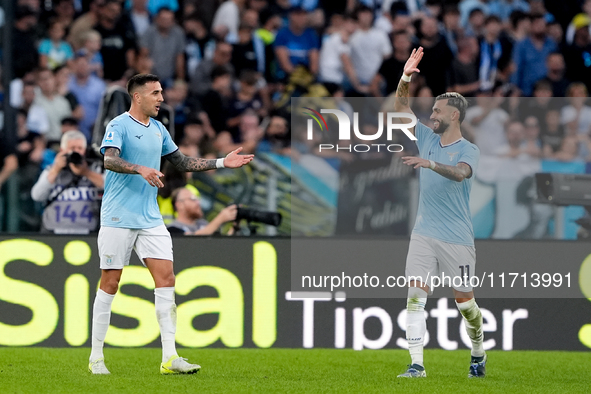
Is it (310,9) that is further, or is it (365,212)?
(310,9)

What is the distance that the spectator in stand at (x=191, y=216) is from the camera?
9.30 m

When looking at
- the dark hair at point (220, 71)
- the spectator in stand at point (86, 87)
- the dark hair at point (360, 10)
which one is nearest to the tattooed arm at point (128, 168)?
the spectator in stand at point (86, 87)

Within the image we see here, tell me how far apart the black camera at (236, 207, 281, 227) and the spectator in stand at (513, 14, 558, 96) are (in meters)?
5.81

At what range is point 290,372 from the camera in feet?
24.6

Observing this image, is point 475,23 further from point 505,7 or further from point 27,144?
point 27,144

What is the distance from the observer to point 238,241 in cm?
898

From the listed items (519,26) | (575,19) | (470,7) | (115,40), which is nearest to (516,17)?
(519,26)

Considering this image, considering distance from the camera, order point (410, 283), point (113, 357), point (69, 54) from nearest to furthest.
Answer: point (410, 283) → point (113, 357) → point (69, 54)

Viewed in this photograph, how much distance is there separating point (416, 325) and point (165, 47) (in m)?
7.30

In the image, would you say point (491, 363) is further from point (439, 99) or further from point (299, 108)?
point (299, 108)

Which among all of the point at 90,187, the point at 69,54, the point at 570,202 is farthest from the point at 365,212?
the point at 69,54

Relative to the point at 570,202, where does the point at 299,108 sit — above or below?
above

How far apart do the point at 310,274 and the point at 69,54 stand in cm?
576

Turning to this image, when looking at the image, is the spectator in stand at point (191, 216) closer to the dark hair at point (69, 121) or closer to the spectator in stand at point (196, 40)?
the dark hair at point (69, 121)
